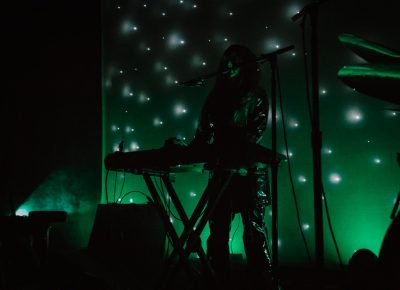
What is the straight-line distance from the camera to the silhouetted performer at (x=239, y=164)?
6.86 ft

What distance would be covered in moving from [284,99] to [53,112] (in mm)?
2505

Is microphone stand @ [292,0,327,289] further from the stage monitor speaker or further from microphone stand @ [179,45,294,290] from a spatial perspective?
the stage monitor speaker

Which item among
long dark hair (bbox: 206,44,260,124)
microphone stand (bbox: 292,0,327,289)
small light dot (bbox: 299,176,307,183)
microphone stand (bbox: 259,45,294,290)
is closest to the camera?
microphone stand (bbox: 292,0,327,289)

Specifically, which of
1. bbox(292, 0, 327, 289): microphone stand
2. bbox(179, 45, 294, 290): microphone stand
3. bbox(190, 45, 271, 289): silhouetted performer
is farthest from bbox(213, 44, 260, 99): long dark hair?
bbox(292, 0, 327, 289): microphone stand

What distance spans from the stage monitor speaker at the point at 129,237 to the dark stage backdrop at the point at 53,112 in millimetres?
486

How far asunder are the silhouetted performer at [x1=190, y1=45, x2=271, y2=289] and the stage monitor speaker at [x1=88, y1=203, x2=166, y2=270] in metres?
1.03

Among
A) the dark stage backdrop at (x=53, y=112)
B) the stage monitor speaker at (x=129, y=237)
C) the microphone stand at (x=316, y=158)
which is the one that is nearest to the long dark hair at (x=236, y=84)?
the microphone stand at (x=316, y=158)

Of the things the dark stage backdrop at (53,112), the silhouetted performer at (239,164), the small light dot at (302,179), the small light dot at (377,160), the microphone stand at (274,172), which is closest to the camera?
the microphone stand at (274,172)

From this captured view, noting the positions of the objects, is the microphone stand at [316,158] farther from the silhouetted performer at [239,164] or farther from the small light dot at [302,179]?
the small light dot at [302,179]

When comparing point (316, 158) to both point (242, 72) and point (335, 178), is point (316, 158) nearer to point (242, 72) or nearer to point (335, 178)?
point (242, 72)

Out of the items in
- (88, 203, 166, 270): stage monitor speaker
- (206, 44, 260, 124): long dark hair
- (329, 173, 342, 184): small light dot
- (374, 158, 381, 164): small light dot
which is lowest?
(88, 203, 166, 270): stage monitor speaker

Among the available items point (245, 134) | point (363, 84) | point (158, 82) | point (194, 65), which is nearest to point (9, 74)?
point (158, 82)

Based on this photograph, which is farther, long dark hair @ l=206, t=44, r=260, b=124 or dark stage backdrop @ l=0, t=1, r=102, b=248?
dark stage backdrop @ l=0, t=1, r=102, b=248

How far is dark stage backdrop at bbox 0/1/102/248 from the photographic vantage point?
11.3 feet
